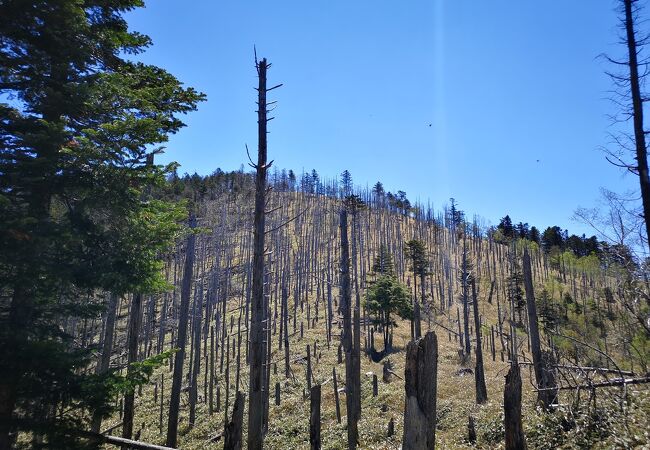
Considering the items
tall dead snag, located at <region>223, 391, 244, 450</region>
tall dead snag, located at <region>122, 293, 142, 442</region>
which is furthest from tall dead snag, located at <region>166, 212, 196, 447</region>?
tall dead snag, located at <region>223, 391, 244, 450</region>

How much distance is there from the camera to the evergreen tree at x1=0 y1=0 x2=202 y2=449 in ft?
21.9

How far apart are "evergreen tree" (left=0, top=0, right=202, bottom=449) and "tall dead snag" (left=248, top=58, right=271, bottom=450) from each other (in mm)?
1962

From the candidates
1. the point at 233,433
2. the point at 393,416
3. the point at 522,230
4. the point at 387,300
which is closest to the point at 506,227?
the point at 522,230

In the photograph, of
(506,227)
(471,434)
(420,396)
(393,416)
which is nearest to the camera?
(420,396)

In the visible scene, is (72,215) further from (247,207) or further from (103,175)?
(247,207)

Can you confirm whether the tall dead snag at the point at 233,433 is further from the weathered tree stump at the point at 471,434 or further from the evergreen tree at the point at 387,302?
the evergreen tree at the point at 387,302

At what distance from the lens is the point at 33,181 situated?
712 centimetres

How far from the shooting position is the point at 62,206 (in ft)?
27.9

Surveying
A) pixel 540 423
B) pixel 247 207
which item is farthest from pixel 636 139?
pixel 247 207

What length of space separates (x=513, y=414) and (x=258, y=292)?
5.92 m

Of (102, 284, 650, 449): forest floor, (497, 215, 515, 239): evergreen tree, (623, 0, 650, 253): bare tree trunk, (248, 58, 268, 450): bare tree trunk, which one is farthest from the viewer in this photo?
(497, 215, 515, 239): evergreen tree

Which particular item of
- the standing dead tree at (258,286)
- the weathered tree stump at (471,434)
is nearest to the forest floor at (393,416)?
the weathered tree stump at (471,434)

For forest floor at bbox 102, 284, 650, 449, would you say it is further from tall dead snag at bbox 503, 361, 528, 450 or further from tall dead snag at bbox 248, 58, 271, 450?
tall dead snag at bbox 248, 58, 271, 450

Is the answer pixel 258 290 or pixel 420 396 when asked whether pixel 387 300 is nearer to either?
pixel 258 290
